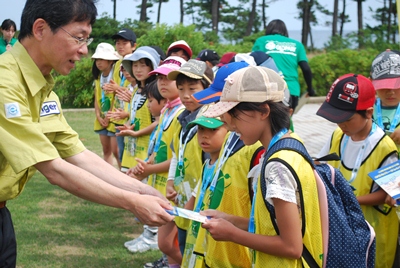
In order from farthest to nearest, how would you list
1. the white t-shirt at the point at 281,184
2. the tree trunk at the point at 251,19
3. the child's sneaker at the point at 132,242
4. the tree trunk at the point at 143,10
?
the tree trunk at the point at 251,19 → the tree trunk at the point at 143,10 → the child's sneaker at the point at 132,242 → the white t-shirt at the point at 281,184

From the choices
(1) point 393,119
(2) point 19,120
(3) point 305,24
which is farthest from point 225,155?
(3) point 305,24

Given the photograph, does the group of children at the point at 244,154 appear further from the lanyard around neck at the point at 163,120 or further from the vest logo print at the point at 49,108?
the vest logo print at the point at 49,108

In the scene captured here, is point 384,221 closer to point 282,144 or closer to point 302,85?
point 282,144

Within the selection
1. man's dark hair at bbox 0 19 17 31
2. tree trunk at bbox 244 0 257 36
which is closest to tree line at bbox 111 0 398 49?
tree trunk at bbox 244 0 257 36

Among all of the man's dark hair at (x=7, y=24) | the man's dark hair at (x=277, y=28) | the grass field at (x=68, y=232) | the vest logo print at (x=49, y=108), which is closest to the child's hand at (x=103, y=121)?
the grass field at (x=68, y=232)

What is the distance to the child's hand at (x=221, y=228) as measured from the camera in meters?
2.89

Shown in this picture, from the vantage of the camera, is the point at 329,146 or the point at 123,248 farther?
the point at 123,248

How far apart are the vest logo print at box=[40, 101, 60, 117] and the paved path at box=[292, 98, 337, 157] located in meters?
6.99

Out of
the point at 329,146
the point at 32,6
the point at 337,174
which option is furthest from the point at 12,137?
the point at 329,146

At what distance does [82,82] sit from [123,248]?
12.1 metres

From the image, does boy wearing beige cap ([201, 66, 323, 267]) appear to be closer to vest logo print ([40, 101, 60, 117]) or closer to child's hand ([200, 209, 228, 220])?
child's hand ([200, 209, 228, 220])

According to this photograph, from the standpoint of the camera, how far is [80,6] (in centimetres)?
307

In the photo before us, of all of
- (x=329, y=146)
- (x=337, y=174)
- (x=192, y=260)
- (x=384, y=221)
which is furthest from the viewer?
(x=329, y=146)

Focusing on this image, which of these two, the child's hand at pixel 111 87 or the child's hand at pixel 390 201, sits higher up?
the child's hand at pixel 111 87
